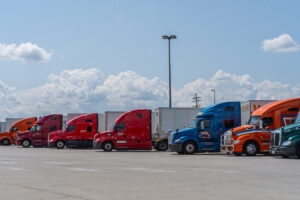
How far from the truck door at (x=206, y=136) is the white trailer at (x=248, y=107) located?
81.7 inches

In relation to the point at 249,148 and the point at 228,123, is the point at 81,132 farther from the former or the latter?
the point at 249,148

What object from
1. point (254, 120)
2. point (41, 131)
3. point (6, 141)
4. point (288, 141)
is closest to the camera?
point (288, 141)

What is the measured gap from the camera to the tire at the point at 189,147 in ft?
86.5

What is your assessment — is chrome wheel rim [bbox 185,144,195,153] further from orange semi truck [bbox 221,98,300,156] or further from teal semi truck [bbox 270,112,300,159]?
teal semi truck [bbox 270,112,300,159]


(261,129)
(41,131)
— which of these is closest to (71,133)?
(41,131)

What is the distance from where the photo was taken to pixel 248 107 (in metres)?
27.0

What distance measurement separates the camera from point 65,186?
10.2 meters

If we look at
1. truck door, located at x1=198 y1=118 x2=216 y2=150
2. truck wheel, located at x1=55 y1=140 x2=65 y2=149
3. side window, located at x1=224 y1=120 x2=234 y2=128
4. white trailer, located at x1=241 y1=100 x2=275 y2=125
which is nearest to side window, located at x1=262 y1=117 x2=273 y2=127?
white trailer, located at x1=241 y1=100 x2=275 y2=125

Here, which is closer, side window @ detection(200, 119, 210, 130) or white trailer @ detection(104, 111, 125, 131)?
side window @ detection(200, 119, 210, 130)

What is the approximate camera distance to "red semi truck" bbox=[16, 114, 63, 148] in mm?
40562

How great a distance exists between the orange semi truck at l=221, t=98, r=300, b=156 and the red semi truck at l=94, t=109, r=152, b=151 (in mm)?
9067

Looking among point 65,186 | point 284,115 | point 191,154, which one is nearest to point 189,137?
point 191,154

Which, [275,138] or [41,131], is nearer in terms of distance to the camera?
[275,138]

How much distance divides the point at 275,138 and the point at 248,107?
533 centimetres
